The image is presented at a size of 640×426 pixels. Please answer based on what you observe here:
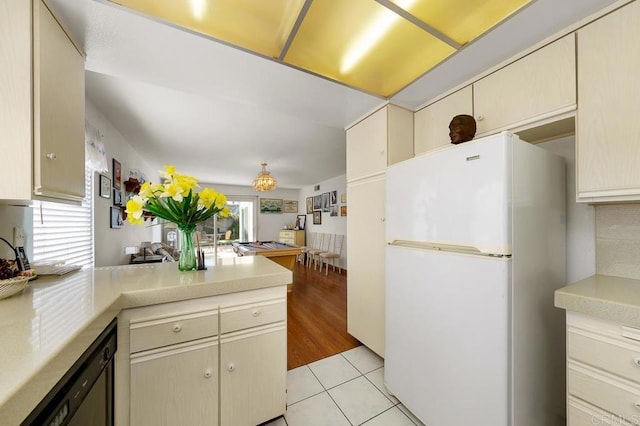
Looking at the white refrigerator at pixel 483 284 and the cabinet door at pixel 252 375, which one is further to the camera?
the cabinet door at pixel 252 375

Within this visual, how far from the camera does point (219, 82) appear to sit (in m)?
1.63

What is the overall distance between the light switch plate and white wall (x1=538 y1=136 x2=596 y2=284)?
10.2 ft

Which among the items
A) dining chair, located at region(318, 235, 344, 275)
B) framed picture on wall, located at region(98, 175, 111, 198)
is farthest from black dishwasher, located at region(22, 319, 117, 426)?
dining chair, located at region(318, 235, 344, 275)

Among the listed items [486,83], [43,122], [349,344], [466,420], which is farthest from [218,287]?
[486,83]

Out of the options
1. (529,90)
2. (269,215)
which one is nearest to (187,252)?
(529,90)

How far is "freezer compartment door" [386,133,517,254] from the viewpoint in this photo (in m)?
1.00

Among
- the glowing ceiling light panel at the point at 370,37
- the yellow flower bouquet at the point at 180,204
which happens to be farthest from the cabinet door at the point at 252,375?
the glowing ceiling light panel at the point at 370,37

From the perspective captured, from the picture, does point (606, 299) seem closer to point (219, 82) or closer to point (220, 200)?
point (220, 200)

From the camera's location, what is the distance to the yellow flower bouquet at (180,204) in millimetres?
1236

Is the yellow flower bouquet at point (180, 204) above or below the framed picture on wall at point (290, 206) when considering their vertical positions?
below

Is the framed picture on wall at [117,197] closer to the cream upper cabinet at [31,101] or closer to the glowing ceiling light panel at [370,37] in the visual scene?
the cream upper cabinet at [31,101]

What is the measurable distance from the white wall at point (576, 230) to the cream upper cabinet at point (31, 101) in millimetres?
2705

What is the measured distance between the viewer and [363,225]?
2135mm

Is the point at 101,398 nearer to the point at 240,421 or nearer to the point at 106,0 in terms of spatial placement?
the point at 240,421
